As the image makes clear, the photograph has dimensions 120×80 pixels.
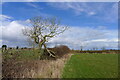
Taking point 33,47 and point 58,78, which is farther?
point 33,47

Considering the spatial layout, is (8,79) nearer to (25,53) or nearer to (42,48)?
(25,53)

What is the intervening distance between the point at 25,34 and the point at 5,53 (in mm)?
7585

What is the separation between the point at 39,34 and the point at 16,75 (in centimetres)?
1105

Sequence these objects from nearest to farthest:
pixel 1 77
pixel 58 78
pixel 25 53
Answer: pixel 1 77 → pixel 58 78 → pixel 25 53

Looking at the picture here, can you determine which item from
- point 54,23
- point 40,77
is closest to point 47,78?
point 40,77

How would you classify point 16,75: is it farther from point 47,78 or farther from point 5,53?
point 5,53

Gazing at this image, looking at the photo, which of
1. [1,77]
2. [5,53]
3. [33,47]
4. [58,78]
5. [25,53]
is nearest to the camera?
[1,77]

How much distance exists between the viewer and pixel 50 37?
18062 millimetres

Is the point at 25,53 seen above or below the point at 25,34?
below

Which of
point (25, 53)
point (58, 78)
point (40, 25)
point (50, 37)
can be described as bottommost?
point (58, 78)

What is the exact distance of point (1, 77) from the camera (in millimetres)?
6746

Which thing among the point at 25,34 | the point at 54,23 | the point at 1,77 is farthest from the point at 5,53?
the point at 54,23

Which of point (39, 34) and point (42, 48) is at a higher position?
point (39, 34)

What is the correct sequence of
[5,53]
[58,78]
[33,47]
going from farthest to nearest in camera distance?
[33,47], [5,53], [58,78]
